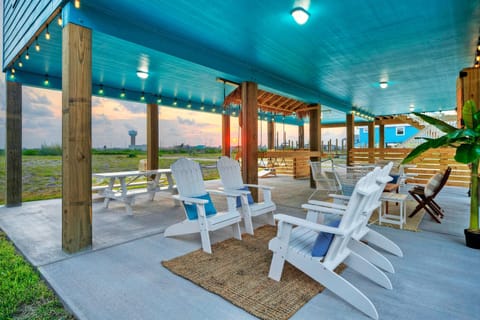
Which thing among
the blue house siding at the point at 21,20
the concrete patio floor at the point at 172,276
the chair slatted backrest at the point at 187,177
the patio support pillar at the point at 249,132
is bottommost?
the concrete patio floor at the point at 172,276

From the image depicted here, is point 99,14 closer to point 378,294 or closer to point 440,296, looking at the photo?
point 378,294

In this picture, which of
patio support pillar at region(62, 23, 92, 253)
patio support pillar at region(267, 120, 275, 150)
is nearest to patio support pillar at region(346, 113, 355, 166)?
patio support pillar at region(267, 120, 275, 150)

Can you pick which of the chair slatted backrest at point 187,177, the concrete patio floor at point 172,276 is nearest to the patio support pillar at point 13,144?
the concrete patio floor at point 172,276

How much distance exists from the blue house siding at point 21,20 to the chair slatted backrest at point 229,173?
117 inches

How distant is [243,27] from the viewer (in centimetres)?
365

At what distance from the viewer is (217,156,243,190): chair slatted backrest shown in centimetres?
445

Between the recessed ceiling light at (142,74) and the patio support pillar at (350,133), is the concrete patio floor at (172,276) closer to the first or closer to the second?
the recessed ceiling light at (142,74)

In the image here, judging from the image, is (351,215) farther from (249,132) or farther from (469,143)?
(249,132)

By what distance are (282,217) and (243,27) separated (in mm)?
2708

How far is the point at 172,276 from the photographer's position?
2.54 metres

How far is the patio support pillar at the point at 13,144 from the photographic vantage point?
5379 millimetres

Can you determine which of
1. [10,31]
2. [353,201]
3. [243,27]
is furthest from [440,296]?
[10,31]

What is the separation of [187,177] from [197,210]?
750 millimetres

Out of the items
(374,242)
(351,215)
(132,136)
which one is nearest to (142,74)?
(132,136)
